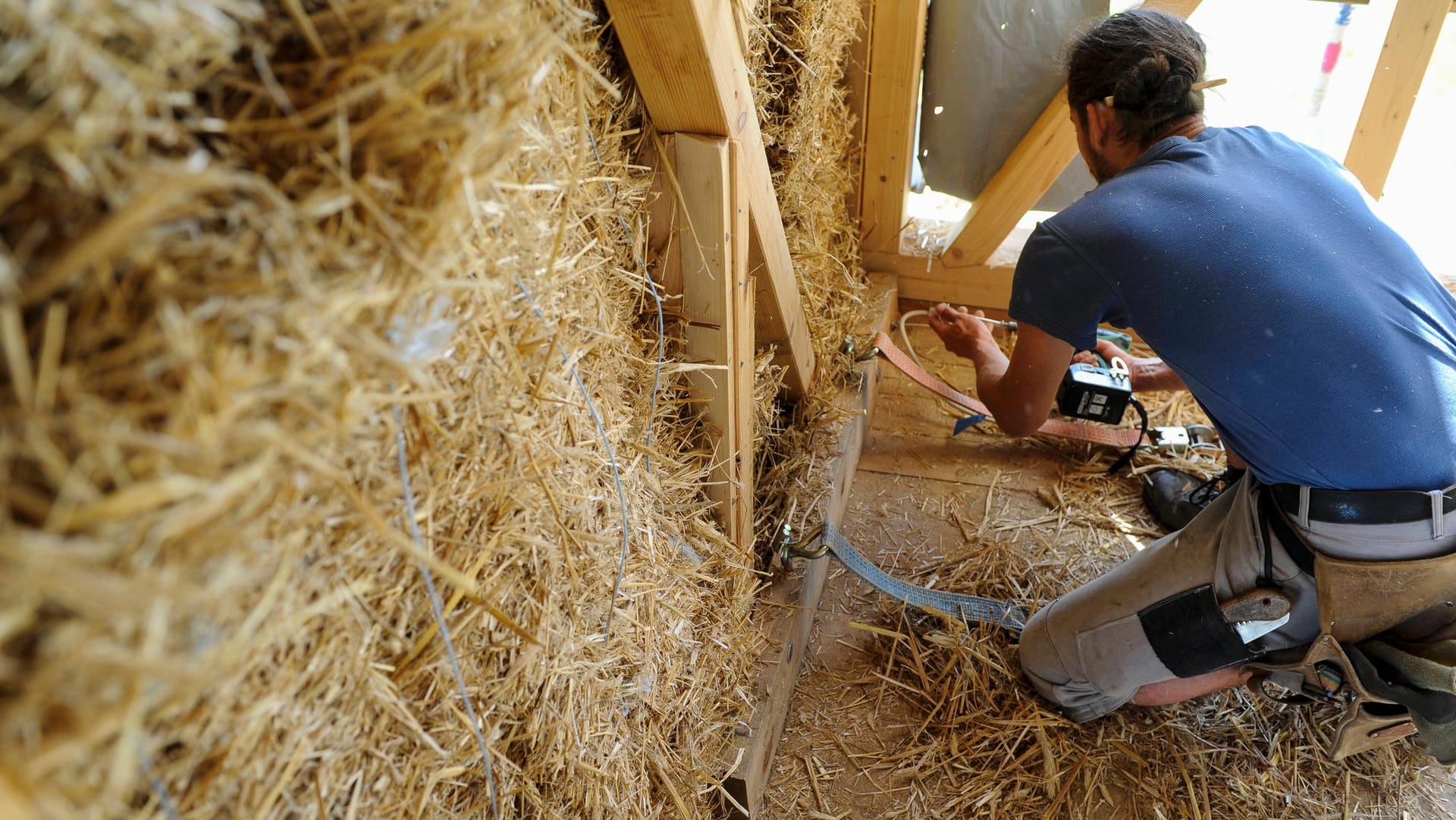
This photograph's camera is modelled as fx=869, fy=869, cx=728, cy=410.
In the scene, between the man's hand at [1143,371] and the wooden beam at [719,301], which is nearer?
the wooden beam at [719,301]

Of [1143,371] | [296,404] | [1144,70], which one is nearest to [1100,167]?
[1144,70]

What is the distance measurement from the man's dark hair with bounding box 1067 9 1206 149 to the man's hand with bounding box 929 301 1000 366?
613 millimetres

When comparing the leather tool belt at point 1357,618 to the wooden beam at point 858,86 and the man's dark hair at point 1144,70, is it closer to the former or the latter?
the man's dark hair at point 1144,70

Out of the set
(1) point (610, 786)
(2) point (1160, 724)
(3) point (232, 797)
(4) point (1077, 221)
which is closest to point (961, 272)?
(4) point (1077, 221)

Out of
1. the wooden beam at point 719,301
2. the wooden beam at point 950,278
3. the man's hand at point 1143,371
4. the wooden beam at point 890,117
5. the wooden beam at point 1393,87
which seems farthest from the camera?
the wooden beam at point 950,278

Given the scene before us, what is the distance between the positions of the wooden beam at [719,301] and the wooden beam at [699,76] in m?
0.04

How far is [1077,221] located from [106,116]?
168cm

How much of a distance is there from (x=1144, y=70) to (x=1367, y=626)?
123 centimetres

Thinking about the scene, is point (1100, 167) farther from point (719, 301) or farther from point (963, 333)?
point (719, 301)

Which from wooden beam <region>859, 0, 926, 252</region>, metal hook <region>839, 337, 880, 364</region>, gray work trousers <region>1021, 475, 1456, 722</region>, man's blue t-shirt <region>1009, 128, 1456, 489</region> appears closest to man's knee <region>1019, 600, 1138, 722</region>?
gray work trousers <region>1021, 475, 1456, 722</region>

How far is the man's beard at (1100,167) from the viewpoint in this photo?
2078mm

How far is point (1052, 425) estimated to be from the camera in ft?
9.45

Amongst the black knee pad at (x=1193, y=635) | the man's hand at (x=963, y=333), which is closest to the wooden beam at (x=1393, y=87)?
the man's hand at (x=963, y=333)

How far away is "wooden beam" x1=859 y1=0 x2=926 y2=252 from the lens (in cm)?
277
